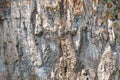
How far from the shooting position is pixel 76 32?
662 cm

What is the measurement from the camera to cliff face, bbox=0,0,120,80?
21.5 feet

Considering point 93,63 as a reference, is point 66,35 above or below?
above

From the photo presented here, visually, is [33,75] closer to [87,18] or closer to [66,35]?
[66,35]

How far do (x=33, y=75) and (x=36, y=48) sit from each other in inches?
23.6

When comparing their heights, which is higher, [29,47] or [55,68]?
[29,47]

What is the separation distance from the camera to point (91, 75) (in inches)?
260

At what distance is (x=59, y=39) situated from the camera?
6668 millimetres

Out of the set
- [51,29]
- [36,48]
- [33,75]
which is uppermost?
[51,29]

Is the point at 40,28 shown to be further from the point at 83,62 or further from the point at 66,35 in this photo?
the point at 83,62

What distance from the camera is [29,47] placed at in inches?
264

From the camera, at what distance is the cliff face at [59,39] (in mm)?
6559

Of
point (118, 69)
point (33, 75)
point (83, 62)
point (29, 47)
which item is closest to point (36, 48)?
point (29, 47)

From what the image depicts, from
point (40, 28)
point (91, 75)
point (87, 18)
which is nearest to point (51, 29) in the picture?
point (40, 28)

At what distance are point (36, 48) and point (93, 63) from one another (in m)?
1.28
